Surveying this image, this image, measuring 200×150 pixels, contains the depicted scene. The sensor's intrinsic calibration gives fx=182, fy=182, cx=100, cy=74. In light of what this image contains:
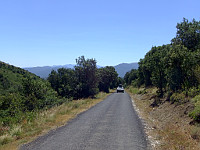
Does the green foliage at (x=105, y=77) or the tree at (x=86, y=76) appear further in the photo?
the green foliage at (x=105, y=77)

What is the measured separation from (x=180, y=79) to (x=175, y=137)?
9832 millimetres

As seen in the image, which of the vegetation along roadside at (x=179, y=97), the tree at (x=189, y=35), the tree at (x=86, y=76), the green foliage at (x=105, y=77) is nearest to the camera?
the vegetation along roadside at (x=179, y=97)

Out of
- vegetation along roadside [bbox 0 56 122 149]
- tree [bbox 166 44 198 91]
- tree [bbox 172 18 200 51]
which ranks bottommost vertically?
vegetation along roadside [bbox 0 56 122 149]

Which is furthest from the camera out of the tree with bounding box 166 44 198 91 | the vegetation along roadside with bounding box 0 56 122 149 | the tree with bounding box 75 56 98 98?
the tree with bounding box 75 56 98 98

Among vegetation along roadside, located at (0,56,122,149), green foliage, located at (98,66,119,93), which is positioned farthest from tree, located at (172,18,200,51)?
green foliage, located at (98,66,119,93)

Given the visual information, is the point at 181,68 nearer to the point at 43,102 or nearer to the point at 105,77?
the point at 43,102

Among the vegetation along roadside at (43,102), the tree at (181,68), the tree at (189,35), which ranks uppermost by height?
the tree at (189,35)

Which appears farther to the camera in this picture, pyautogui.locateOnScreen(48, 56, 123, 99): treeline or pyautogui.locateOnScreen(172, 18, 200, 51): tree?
pyautogui.locateOnScreen(48, 56, 123, 99): treeline

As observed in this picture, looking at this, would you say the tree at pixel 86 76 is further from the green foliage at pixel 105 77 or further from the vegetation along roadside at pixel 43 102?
the green foliage at pixel 105 77

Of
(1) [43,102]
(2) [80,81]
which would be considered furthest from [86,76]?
(1) [43,102]

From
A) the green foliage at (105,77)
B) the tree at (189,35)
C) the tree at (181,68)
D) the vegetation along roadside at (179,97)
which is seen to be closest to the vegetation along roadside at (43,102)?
the vegetation along roadside at (179,97)

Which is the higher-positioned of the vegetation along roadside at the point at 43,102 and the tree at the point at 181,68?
the tree at the point at 181,68

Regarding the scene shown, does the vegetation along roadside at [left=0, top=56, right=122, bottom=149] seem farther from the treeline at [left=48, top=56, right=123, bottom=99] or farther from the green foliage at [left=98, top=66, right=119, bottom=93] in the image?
the green foliage at [left=98, top=66, right=119, bottom=93]

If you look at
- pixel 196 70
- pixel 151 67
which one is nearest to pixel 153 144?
pixel 196 70
